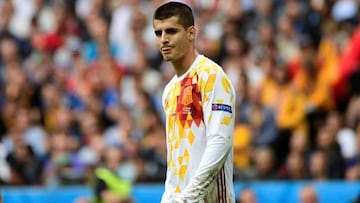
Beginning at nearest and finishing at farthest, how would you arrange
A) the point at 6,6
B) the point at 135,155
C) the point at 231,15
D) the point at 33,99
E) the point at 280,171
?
the point at 280,171, the point at 135,155, the point at 231,15, the point at 33,99, the point at 6,6

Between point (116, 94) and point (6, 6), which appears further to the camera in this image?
point (6, 6)

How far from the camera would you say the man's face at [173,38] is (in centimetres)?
870

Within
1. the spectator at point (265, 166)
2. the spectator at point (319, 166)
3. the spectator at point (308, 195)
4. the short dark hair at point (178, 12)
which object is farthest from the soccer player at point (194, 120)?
the spectator at point (265, 166)

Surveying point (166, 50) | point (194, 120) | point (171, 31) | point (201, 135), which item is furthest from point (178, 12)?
point (201, 135)

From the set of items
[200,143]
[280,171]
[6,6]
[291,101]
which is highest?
[6,6]

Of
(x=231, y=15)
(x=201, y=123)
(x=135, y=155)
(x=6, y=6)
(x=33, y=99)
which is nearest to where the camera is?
(x=201, y=123)

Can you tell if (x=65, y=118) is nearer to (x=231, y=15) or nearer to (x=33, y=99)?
(x=33, y=99)

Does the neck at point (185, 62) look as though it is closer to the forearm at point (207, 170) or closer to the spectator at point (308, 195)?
the forearm at point (207, 170)

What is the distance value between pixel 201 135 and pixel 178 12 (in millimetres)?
957

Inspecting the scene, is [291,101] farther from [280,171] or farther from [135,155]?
[135,155]

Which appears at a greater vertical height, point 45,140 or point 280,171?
point 45,140

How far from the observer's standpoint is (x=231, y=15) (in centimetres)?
1825

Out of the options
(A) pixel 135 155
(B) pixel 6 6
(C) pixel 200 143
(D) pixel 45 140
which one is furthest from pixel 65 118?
(C) pixel 200 143

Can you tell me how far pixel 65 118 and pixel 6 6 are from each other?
3907 mm
